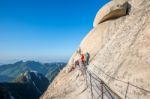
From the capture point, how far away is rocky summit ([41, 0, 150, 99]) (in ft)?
59.8

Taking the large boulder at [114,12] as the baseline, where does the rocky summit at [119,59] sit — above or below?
below

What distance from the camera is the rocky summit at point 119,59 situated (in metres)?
18.2

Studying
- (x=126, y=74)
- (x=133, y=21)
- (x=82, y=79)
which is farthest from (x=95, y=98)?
(x=133, y=21)

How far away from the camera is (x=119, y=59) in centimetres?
2303

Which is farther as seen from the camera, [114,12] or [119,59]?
[114,12]

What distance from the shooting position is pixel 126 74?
1984 cm

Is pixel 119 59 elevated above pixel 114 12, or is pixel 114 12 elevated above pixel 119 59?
pixel 114 12

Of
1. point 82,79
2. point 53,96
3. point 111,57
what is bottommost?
point 53,96

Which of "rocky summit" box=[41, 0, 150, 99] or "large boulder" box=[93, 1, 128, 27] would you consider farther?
"large boulder" box=[93, 1, 128, 27]

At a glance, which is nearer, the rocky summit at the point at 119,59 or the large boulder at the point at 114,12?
the rocky summit at the point at 119,59

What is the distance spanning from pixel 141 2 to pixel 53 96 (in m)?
17.7

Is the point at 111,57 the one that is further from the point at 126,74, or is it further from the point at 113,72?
the point at 126,74

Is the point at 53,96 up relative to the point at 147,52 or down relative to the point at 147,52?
down

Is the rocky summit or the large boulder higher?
the large boulder
